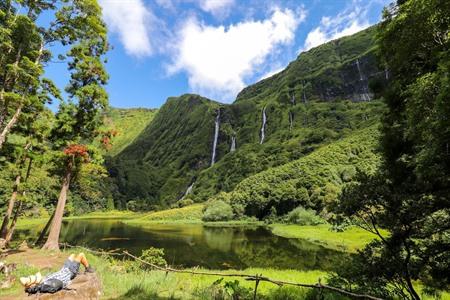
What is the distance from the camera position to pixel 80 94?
78.6ft

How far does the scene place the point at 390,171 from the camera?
15.7 m

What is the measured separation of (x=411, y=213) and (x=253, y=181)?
130445 mm

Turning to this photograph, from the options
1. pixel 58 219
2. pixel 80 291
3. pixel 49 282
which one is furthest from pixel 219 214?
pixel 49 282

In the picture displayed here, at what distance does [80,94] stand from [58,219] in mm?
9906

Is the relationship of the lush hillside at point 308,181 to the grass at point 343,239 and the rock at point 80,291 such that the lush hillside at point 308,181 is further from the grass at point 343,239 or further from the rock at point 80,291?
the rock at point 80,291

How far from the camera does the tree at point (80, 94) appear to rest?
2302cm

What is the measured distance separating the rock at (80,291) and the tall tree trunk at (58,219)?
12491 millimetres

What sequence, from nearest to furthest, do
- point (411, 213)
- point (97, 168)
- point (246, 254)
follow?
point (411, 213) < point (97, 168) < point (246, 254)

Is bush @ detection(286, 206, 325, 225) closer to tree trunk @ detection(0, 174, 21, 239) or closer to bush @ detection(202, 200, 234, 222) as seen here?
bush @ detection(202, 200, 234, 222)

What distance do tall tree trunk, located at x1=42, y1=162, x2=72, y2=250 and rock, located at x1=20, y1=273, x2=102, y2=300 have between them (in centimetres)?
1249

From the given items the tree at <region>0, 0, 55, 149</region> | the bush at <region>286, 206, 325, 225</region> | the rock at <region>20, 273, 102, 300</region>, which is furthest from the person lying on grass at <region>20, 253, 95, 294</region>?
the bush at <region>286, 206, 325, 225</region>

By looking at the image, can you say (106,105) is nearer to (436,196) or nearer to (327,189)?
(436,196)

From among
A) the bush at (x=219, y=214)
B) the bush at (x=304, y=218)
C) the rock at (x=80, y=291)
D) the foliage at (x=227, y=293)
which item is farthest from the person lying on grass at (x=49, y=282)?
the bush at (x=219, y=214)

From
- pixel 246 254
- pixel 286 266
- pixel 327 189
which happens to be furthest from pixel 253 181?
pixel 286 266
